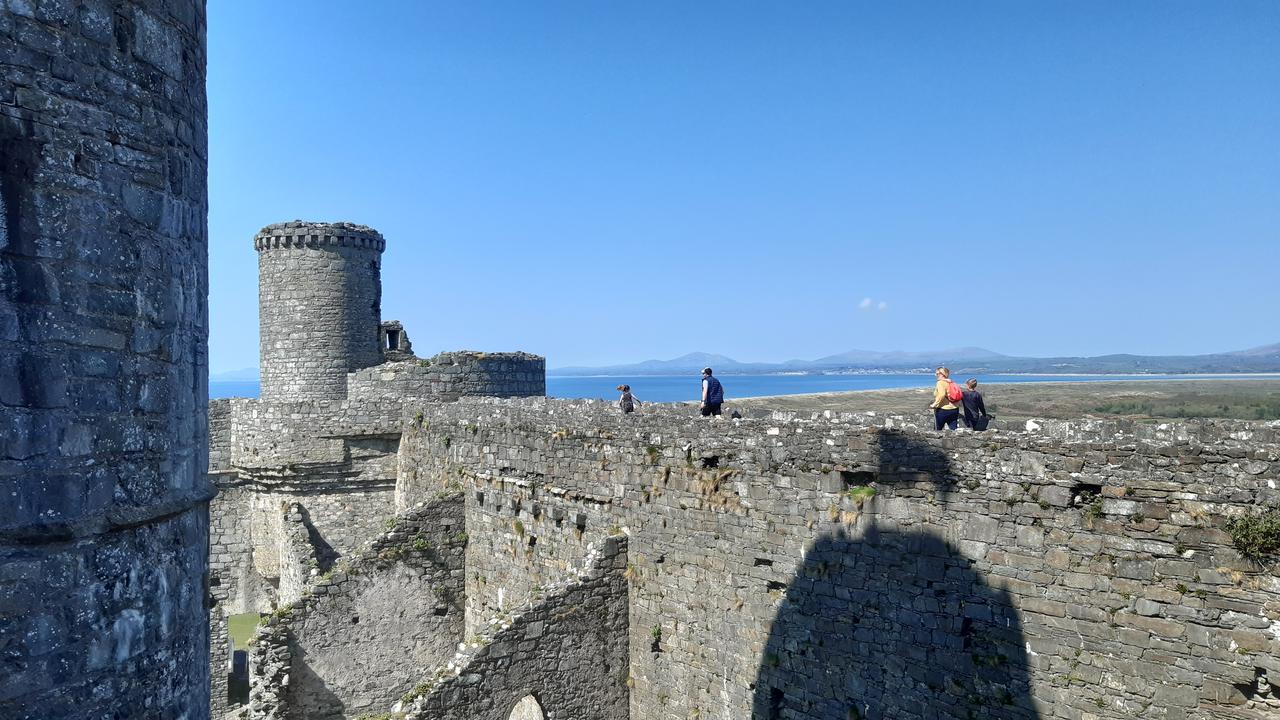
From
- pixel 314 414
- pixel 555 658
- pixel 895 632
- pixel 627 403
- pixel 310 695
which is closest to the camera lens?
pixel 895 632

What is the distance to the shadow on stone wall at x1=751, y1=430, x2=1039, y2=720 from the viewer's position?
7.72 metres

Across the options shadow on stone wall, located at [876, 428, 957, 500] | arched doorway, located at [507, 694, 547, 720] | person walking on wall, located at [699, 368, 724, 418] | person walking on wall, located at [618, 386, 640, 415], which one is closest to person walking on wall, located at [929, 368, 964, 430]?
shadow on stone wall, located at [876, 428, 957, 500]

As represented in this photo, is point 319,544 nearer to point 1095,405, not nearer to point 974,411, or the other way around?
point 974,411

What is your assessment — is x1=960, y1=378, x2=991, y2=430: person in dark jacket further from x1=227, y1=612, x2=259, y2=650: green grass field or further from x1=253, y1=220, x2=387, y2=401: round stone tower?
x1=227, y1=612, x2=259, y2=650: green grass field

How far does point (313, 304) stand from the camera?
18891 millimetres

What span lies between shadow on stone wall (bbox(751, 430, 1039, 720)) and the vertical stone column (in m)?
6.36

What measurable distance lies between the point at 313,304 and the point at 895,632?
15.3 m

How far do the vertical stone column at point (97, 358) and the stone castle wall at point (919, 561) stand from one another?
6.37 meters

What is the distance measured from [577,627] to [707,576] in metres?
2.04

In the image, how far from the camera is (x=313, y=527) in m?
17.3

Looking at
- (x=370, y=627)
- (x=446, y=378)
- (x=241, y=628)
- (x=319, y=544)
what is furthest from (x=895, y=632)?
(x=241, y=628)

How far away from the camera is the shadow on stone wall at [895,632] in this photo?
7723mm

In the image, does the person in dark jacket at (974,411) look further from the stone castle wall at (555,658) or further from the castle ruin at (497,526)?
the stone castle wall at (555,658)

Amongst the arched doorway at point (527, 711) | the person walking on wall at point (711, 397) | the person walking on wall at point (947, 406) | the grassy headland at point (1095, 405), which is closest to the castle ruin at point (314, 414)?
the arched doorway at point (527, 711)
